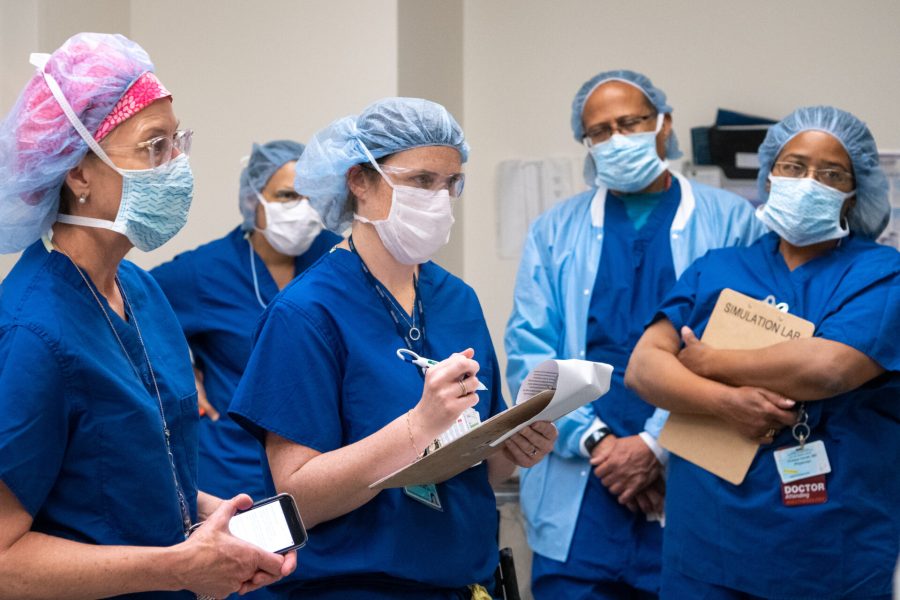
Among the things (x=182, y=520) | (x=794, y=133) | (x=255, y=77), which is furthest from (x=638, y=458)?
(x=255, y=77)

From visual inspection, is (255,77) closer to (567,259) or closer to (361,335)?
(567,259)

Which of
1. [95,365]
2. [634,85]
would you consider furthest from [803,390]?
[95,365]

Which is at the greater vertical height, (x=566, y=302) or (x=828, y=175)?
(x=828, y=175)

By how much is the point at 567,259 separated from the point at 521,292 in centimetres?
16

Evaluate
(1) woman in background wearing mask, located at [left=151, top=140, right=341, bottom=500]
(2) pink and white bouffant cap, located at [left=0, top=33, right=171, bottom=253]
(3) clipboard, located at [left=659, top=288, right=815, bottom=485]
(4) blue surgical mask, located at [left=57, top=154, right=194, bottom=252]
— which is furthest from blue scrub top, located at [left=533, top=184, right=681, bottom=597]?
(2) pink and white bouffant cap, located at [left=0, top=33, right=171, bottom=253]

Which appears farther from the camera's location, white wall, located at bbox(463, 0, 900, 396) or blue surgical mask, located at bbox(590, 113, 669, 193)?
white wall, located at bbox(463, 0, 900, 396)

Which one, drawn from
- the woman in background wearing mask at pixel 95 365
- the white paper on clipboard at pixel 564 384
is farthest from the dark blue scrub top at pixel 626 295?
the woman in background wearing mask at pixel 95 365

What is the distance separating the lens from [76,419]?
151 centimetres

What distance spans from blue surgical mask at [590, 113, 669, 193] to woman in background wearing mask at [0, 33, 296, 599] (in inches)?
63.0

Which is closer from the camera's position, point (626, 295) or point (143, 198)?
point (143, 198)

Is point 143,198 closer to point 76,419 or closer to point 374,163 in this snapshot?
point 76,419

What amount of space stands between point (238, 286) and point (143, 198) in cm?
159

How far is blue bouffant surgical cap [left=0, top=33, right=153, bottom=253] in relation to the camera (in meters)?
1.58

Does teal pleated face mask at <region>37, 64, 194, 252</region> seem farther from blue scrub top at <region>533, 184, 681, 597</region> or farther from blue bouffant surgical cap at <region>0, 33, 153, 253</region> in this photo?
blue scrub top at <region>533, 184, 681, 597</region>
